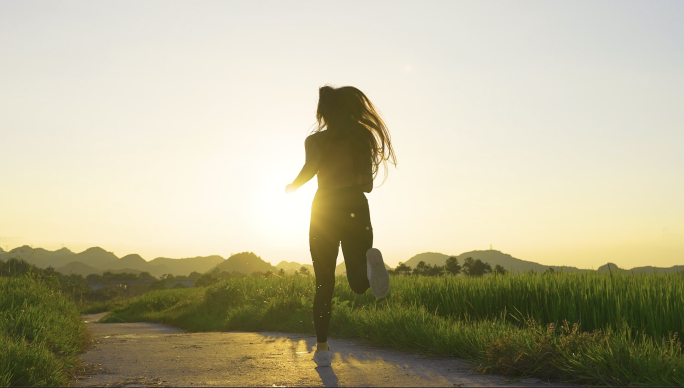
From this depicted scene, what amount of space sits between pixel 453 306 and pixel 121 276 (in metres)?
94.2

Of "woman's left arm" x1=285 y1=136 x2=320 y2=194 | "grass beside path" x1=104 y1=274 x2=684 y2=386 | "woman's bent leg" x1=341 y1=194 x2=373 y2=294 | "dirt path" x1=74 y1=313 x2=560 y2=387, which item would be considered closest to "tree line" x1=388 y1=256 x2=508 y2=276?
"grass beside path" x1=104 y1=274 x2=684 y2=386

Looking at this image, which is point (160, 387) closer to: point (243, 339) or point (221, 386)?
point (221, 386)

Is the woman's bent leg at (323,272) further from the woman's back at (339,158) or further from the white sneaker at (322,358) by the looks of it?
the woman's back at (339,158)

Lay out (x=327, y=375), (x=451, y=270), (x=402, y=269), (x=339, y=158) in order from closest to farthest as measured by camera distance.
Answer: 1. (x=327, y=375)
2. (x=339, y=158)
3. (x=451, y=270)
4. (x=402, y=269)

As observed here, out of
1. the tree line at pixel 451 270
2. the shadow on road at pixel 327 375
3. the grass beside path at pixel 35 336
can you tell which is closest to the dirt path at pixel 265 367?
the shadow on road at pixel 327 375

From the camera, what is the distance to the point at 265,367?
4113 mm

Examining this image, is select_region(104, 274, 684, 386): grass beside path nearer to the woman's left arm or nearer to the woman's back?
the woman's back

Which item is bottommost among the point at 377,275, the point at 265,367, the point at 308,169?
the point at 265,367

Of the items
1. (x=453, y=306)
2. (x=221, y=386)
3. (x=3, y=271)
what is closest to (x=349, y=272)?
(x=221, y=386)

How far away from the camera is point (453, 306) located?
7035 millimetres

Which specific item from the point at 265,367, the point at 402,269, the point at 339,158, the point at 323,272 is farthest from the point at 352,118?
the point at 402,269

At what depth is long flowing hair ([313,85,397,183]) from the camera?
167 inches

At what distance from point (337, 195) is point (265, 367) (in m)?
1.53

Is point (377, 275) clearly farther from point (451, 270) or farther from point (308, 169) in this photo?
point (451, 270)
